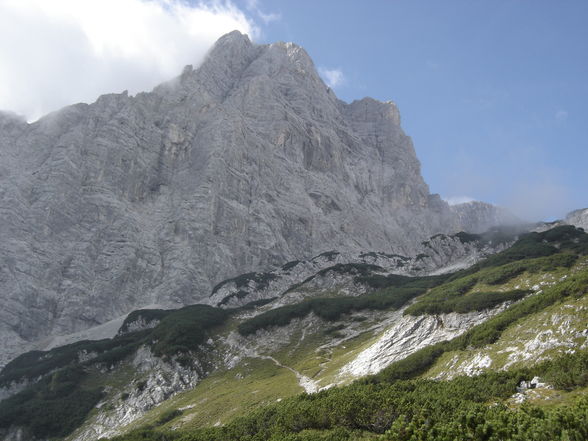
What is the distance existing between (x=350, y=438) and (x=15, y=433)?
289 ft

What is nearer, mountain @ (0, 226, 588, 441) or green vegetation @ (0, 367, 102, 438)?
mountain @ (0, 226, 588, 441)

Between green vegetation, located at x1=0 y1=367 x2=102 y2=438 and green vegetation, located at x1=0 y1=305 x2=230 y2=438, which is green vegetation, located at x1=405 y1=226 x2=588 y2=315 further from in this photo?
green vegetation, located at x1=0 y1=367 x2=102 y2=438

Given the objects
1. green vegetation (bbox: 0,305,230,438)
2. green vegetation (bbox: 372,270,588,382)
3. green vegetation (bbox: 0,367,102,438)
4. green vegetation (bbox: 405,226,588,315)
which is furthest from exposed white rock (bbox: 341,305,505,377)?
green vegetation (bbox: 0,367,102,438)

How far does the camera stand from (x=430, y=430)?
3825 cm

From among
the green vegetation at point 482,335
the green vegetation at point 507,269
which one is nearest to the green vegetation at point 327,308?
the green vegetation at point 507,269

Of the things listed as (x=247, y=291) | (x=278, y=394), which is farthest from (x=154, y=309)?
(x=278, y=394)

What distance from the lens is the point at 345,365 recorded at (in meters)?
95.7

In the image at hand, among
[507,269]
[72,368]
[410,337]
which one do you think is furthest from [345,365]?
[72,368]

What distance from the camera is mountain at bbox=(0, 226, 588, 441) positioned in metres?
53.8

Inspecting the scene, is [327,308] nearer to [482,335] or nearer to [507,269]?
[507,269]

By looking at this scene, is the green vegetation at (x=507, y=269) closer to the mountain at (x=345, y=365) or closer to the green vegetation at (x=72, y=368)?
the mountain at (x=345, y=365)

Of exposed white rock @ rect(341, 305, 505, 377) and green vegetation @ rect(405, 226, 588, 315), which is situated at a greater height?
green vegetation @ rect(405, 226, 588, 315)

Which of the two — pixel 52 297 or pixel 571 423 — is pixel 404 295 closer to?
pixel 571 423

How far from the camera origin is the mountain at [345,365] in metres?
53.8
